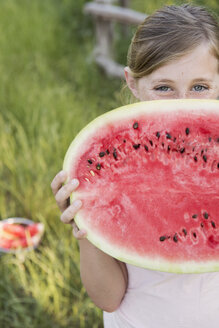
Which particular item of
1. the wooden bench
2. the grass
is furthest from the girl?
the wooden bench

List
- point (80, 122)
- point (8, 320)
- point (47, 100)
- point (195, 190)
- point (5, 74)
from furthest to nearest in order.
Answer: point (5, 74) → point (47, 100) → point (80, 122) → point (8, 320) → point (195, 190)

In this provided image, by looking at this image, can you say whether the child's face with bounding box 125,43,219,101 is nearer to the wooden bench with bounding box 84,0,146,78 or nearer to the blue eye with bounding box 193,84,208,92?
the blue eye with bounding box 193,84,208,92

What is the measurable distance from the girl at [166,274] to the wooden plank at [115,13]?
9.66ft

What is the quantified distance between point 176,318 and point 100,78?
3.79 metres

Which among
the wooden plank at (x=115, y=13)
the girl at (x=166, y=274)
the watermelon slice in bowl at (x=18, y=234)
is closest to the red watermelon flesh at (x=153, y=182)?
the girl at (x=166, y=274)

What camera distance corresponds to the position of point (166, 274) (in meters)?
1.20

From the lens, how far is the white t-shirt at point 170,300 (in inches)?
45.8

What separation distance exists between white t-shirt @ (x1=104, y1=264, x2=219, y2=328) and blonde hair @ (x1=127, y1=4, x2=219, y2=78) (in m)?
0.58

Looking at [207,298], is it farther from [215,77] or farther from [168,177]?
[215,77]

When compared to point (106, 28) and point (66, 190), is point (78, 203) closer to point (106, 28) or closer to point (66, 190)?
point (66, 190)

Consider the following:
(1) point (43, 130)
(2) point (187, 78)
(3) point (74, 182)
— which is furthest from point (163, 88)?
(1) point (43, 130)

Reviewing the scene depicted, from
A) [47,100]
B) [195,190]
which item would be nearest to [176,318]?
[195,190]

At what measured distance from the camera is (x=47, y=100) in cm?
323

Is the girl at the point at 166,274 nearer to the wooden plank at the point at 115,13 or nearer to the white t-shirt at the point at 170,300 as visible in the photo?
the white t-shirt at the point at 170,300
